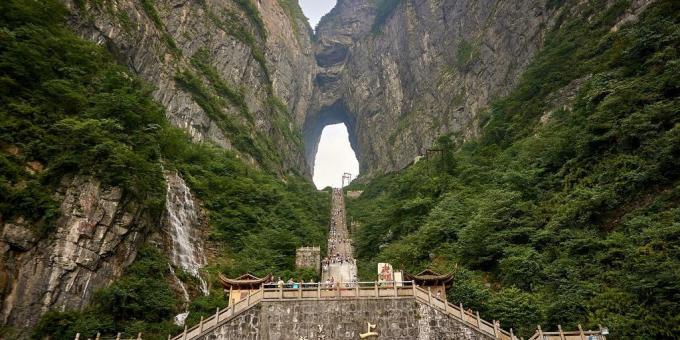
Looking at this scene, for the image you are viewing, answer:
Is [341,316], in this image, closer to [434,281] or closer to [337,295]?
[337,295]

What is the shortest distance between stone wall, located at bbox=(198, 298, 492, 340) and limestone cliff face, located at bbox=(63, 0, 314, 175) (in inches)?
1095

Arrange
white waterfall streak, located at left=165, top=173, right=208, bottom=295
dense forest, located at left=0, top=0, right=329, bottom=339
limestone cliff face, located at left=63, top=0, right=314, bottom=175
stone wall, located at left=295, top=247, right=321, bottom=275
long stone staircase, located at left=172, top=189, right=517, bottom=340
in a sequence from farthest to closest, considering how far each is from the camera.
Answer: limestone cliff face, located at left=63, top=0, right=314, bottom=175 < stone wall, located at left=295, top=247, right=321, bottom=275 < white waterfall streak, located at left=165, top=173, right=208, bottom=295 < dense forest, located at left=0, top=0, right=329, bottom=339 < long stone staircase, located at left=172, top=189, right=517, bottom=340

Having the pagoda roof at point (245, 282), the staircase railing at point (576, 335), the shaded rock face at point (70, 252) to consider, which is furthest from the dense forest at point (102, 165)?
the staircase railing at point (576, 335)

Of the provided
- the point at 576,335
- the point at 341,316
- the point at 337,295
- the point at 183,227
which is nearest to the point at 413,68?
the point at 183,227

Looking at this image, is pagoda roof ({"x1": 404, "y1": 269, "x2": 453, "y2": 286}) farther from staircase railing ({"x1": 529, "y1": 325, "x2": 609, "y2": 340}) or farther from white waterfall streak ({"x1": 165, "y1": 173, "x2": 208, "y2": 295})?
white waterfall streak ({"x1": 165, "y1": 173, "x2": 208, "y2": 295})

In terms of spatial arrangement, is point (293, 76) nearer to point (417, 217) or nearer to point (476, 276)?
point (417, 217)

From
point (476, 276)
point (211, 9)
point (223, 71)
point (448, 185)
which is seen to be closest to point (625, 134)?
point (476, 276)

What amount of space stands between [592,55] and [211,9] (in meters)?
45.8

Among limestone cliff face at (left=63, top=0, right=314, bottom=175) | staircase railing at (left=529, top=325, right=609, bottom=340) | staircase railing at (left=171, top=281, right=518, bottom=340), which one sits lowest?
staircase railing at (left=529, top=325, right=609, bottom=340)

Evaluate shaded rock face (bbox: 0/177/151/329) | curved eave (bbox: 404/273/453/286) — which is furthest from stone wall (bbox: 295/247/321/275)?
curved eave (bbox: 404/273/453/286)

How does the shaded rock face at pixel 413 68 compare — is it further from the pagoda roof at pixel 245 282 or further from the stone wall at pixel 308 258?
the pagoda roof at pixel 245 282

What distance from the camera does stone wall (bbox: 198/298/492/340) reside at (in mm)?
15617

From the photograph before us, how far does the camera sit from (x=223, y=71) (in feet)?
181

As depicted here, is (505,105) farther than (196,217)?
Yes
